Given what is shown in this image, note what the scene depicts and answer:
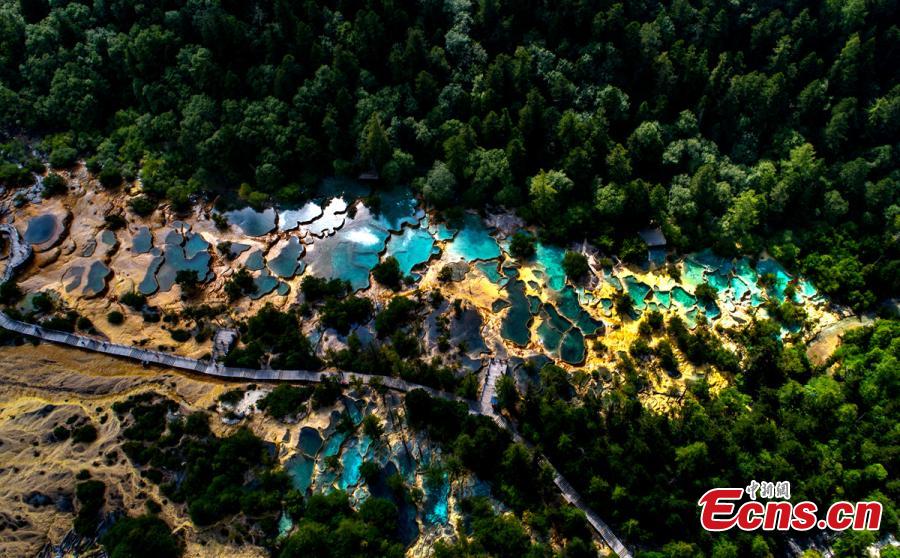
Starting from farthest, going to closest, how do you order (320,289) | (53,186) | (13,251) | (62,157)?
(62,157)
(53,186)
(13,251)
(320,289)

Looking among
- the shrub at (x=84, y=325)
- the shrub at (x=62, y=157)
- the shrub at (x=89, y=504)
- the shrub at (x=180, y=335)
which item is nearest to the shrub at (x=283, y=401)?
the shrub at (x=180, y=335)

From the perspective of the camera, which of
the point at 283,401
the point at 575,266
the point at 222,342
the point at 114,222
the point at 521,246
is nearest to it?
the point at 283,401

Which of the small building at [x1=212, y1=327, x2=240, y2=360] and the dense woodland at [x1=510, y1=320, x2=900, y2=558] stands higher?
the dense woodland at [x1=510, y1=320, x2=900, y2=558]

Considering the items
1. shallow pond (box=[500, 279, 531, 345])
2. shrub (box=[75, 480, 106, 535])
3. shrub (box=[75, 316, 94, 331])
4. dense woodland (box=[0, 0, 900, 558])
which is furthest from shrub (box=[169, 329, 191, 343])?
shallow pond (box=[500, 279, 531, 345])

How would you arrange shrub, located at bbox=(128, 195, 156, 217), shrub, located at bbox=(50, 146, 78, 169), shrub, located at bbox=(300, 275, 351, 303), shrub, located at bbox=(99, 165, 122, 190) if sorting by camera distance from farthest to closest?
shrub, located at bbox=(50, 146, 78, 169)
shrub, located at bbox=(99, 165, 122, 190)
shrub, located at bbox=(128, 195, 156, 217)
shrub, located at bbox=(300, 275, 351, 303)

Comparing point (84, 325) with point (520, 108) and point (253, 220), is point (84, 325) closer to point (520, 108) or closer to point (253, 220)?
point (253, 220)

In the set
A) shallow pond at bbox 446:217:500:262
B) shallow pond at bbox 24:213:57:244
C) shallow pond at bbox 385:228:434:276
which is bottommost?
shallow pond at bbox 24:213:57:244

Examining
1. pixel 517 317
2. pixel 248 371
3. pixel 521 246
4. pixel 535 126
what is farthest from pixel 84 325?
pixel 535 126

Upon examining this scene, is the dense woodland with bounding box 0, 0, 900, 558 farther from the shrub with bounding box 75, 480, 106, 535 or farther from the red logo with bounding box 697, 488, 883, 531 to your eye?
the red logo with bounding box 697, 488, 883, 531

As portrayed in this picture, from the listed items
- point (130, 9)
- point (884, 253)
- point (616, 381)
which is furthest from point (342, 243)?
point (884, 253)
